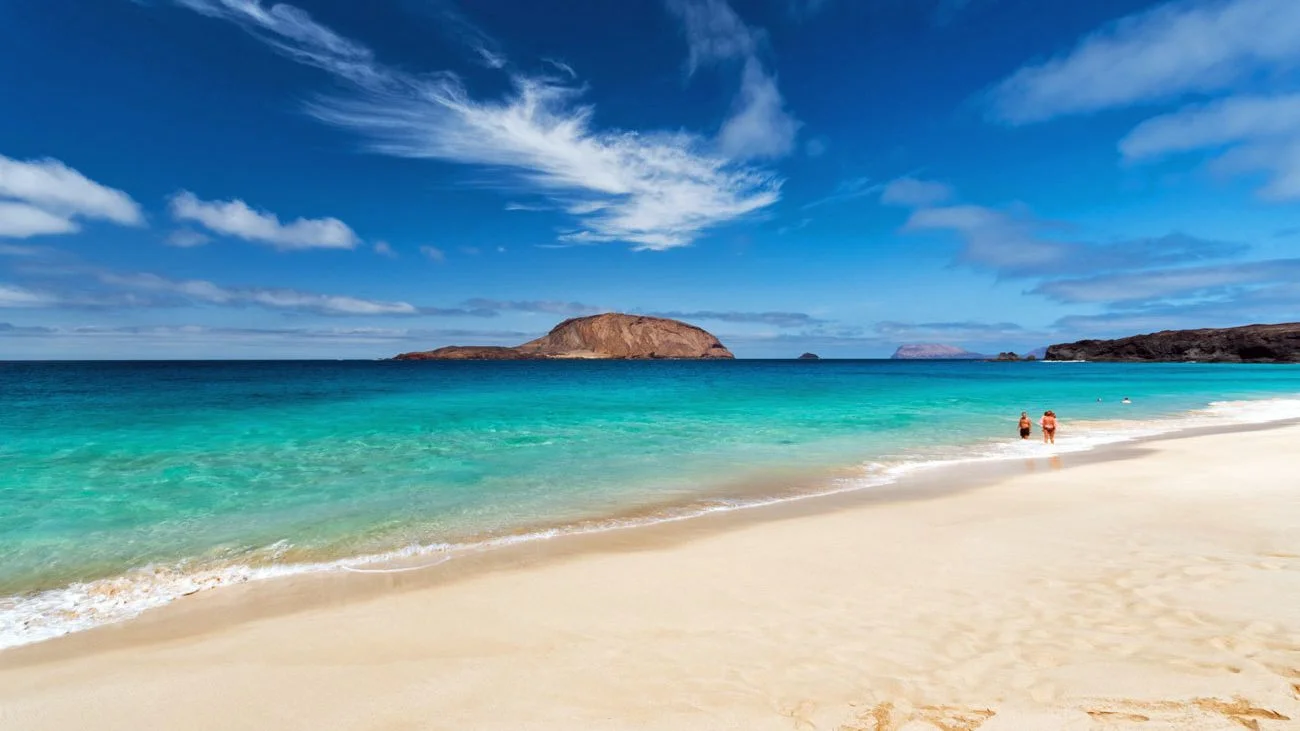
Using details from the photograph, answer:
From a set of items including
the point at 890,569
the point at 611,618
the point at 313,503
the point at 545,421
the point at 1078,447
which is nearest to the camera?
the point at 611,618

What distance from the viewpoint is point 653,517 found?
9.46m

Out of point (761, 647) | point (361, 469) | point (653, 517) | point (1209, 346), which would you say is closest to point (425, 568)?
point (653, 517)

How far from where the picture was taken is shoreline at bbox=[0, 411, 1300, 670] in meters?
5.41

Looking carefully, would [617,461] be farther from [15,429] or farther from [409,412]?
[15,429]

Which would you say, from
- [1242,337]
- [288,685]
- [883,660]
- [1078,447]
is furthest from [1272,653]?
[1242,337]

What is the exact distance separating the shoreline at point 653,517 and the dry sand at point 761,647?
48 centimetres

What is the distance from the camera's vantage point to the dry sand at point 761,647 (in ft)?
12.6

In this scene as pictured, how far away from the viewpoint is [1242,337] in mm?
131250

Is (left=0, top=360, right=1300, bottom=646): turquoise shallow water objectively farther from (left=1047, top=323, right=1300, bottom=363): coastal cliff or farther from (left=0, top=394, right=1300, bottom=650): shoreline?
(left=1047, top=323, right=1300, bottom=363): coastal cliff

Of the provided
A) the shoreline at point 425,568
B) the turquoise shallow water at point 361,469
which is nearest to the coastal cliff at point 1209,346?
the turquoise shallow water at point 361,469

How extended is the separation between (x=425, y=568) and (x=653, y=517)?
12.1 ft

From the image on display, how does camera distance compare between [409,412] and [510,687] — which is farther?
[409,412]

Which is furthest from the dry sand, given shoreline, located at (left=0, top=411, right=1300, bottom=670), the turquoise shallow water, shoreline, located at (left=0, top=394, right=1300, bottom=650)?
the turquoise shallow water

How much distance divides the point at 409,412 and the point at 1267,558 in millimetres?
28912
